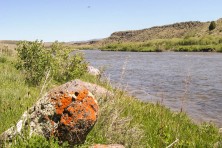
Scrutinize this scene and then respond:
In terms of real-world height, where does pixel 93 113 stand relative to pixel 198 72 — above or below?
above

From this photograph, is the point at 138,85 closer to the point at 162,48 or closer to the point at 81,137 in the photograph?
the point at 81,137

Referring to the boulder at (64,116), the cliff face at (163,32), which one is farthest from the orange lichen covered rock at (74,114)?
the cliff face at (163,32)

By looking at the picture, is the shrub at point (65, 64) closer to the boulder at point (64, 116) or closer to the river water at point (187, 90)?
the river water at point (187, 90)

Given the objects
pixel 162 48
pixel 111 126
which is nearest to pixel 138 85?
pixel 111 126

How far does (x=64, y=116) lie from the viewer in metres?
5.70

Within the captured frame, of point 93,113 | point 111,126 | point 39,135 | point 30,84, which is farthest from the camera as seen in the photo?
point 30,84

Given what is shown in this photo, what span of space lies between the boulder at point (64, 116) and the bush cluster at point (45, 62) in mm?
7882

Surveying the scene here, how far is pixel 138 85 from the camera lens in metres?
23.4

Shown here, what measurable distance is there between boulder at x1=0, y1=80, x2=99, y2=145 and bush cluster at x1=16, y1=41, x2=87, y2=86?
25.9 ft

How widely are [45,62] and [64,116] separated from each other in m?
9.38

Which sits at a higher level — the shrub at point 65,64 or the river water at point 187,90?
the shrub at point 65,64

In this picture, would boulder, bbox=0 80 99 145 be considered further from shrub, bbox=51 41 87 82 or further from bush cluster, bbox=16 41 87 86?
shrub, bbox=51 41 87 82

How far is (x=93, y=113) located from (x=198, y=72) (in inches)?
939

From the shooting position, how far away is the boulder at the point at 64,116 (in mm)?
5703
